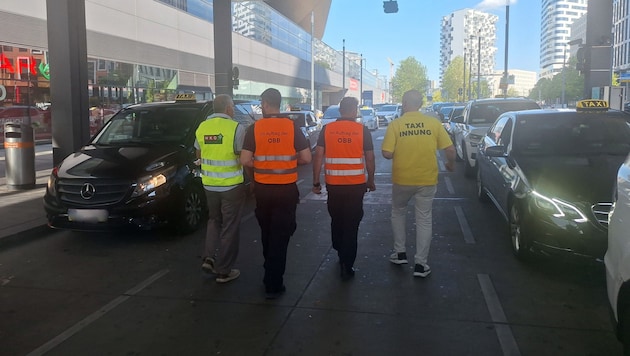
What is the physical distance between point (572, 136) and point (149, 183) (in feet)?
18.0

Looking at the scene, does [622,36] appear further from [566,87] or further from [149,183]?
[149,183]

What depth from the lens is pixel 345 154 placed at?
5363mm

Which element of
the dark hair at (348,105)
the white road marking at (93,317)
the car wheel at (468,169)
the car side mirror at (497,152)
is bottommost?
the white road marking at (93,317)

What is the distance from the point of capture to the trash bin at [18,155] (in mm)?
10484

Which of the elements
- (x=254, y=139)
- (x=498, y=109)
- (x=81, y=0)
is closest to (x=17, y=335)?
(x=254, y=139)

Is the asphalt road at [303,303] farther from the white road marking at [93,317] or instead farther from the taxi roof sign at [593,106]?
the taxi roof sign at [593,106]

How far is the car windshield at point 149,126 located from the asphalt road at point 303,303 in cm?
155

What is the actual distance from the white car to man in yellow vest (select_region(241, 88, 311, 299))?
254 cm

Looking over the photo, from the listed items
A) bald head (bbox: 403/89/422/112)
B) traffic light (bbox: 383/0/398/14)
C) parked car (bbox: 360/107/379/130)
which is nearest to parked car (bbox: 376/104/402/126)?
parked car (bbox: 360/107/379/130)

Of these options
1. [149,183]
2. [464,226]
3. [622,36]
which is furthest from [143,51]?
[622,36]

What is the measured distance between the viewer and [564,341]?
158 inches

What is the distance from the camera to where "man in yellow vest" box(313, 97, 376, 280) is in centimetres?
538

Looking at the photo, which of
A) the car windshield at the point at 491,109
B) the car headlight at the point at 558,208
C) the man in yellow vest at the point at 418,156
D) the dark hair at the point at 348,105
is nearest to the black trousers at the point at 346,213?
the man in yellow vest at the point at 418,156

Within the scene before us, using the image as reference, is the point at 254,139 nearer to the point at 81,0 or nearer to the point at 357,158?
the point at 357,158
